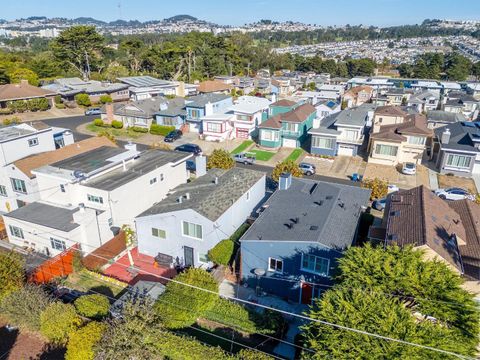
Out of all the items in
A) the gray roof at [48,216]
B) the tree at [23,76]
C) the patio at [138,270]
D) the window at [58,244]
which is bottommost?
the patio at [138,270]

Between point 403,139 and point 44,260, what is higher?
point 403,139

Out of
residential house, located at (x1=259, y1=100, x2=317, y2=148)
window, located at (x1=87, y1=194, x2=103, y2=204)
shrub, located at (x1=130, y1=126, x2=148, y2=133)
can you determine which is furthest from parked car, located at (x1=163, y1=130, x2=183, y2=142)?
window, located at (x1=87, y1=194, x2=103, y2=204)

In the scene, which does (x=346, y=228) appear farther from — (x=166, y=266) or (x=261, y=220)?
(x=166, y=266)

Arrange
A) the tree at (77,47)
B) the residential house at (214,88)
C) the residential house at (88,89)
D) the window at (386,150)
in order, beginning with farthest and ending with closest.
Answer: the tree at (77,47)
the residential house at (214,88)
the residential house at (88,89)
the window at (386,150)

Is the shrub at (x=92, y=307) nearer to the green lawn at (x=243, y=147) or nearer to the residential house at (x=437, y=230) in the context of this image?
the residential house at (x=437, y=230)

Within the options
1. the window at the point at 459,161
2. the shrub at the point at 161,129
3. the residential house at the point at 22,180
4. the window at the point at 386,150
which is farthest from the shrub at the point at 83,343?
the shrub at the point at 161,129

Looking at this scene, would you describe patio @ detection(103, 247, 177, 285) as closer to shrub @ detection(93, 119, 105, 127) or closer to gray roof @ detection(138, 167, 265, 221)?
gray roof @ detection(138, 167, 265, 221)

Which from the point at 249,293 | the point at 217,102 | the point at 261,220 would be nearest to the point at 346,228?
the point at 261,220
